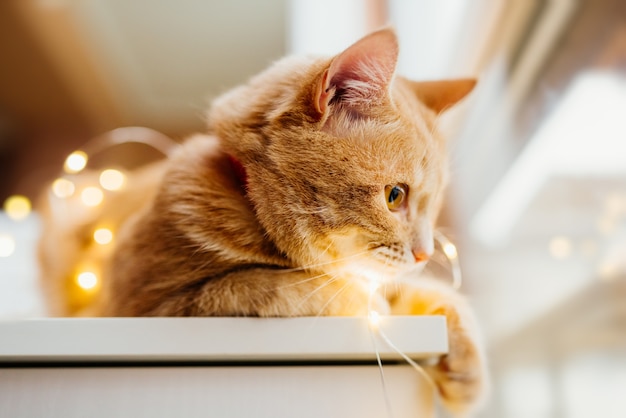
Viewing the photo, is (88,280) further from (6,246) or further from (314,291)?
(314,291)

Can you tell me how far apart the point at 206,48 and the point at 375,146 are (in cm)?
227

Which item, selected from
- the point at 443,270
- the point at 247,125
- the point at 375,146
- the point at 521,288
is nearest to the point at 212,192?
the point at 247,125

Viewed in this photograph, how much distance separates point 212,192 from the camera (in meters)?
0.80

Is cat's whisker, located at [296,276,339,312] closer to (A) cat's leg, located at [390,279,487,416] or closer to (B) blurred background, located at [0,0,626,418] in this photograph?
(A) cat's leg, located at [390,279,487,416]

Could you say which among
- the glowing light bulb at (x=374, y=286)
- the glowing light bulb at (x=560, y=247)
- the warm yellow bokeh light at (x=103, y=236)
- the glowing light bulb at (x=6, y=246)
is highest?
the glowing light bulb at (x=374, y=286)

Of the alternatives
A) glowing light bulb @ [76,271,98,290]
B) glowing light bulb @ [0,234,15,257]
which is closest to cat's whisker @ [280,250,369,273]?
glowing light bulb @ [76,271,98,290]

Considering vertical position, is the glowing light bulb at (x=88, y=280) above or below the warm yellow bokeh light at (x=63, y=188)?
below

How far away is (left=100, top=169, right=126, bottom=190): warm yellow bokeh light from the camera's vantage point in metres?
1.42

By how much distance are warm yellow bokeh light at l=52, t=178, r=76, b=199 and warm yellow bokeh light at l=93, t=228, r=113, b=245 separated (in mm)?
186

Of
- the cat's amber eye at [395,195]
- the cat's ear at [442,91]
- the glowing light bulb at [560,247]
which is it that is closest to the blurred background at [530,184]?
the glowing light bulb at [560,247]

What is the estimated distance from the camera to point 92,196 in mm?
1397

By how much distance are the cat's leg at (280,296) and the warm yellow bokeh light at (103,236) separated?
1.85ft

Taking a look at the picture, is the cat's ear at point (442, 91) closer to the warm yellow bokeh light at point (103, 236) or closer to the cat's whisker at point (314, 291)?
the cat's whisker at point (314, 291)

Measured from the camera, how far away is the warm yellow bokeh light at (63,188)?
4.44 ft
